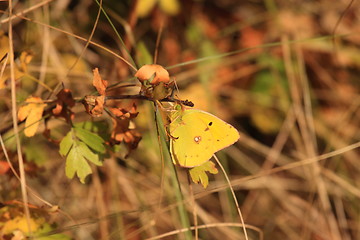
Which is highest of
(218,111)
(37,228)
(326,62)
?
(326,62)

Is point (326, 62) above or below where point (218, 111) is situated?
above

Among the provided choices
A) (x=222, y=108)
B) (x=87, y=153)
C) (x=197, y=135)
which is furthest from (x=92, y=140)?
(x=222, y=108)

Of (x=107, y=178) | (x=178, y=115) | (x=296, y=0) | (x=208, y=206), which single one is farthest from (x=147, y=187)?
(x=296, y=0)

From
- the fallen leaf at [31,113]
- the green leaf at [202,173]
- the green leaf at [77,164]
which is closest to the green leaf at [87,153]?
the green leaf at [77,164]

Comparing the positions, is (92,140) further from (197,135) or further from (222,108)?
(222,108)

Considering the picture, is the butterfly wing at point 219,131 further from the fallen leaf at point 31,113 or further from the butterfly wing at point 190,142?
the fallen leaf at point 31,113

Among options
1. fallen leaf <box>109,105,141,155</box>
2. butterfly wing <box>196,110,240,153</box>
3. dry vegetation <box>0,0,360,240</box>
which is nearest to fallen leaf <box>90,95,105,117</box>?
fallen leaf <box>109,105,141,155</box>

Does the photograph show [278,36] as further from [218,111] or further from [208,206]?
[208,206]

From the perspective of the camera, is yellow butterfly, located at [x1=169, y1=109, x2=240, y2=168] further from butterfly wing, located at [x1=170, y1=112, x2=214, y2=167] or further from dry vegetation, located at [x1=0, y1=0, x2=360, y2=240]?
dry vegetation, located at [x1=0, y1=0, x2=360, y2=240]
